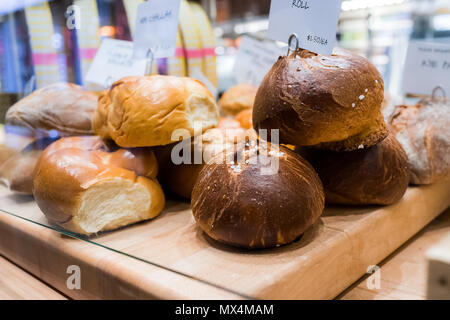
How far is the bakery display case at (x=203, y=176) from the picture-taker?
806 mm

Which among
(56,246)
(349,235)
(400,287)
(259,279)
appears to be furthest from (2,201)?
(400,287)

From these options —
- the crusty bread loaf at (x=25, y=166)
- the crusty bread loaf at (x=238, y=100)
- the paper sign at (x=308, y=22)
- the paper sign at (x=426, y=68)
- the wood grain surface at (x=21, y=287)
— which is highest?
the paper sign at (x=308, y=22)

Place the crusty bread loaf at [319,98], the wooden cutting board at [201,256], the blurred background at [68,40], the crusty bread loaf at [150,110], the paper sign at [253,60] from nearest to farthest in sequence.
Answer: the wooden cutting board at [201,256] → the crusty bread loaf at [319,98] → the crusty bread loaf at [150,110] → the blurred background at [68,40] → the paper sign at [253,60]

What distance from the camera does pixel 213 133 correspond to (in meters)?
1.15

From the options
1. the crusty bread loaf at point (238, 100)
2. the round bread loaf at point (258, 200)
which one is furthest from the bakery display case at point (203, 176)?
the crusty bread loaf at point (238, 100)

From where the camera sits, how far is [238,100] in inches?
73.1

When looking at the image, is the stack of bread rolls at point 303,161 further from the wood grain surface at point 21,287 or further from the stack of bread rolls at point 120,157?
the wood grain surface at point 21,287

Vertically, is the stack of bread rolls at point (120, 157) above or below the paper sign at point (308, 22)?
below

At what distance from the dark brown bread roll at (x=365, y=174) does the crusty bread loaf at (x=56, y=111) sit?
0.73 meters

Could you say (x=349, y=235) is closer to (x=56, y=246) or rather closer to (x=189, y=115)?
(x=189, y=115)

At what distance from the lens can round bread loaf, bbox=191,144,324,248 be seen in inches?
31.6

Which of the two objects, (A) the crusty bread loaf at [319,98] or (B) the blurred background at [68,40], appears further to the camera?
(B) the blurred background at [68,40]

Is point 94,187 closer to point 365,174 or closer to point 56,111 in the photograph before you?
point 56,111
